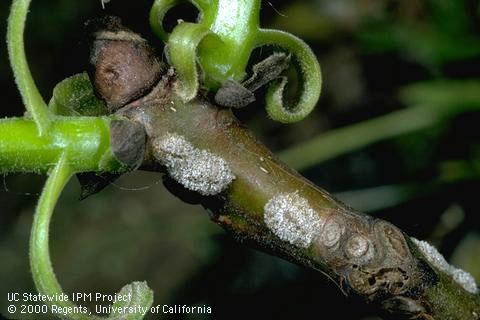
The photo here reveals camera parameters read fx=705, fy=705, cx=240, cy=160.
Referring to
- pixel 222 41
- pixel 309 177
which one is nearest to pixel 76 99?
pixel 222 41

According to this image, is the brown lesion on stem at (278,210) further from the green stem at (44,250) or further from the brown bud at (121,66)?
the green stem at (44,250)

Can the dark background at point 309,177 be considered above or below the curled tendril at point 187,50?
below

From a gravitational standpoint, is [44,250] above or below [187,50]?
below

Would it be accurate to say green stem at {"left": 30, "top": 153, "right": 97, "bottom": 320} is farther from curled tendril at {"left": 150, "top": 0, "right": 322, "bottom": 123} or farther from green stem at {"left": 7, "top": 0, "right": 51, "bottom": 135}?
curled tendril at {"left": 150, "top": 0, "right": 322, "bottom": 123}

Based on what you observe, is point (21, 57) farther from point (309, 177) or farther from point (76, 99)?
point (309, 177)

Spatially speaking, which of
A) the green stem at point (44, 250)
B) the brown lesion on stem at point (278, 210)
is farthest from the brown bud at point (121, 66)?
the green stem at point (44, 250)

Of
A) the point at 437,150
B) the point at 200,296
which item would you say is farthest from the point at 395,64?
the point at 200,296

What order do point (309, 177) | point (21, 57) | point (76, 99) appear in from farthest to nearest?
point (309, 177)
point (76, 99)
point (21, 57)

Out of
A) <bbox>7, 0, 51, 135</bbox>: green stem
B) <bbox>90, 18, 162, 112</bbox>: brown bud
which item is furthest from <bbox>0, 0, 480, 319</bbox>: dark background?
<bbox>7, 0, 51, 135</bbox>: green stem
